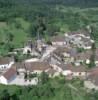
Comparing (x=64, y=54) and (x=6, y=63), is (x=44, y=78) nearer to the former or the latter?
(x=6, y=63)

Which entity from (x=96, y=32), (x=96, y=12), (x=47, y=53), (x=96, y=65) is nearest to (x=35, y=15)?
(x=96, y=32)

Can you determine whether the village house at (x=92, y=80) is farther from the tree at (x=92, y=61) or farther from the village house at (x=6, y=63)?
the village house at (x=6, y=63)

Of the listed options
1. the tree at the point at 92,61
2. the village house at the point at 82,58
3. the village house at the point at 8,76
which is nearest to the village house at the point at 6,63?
the village house at the point at 8,76

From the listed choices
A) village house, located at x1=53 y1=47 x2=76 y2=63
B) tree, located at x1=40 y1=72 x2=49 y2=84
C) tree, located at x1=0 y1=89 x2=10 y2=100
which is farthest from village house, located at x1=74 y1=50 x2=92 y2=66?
tree, located at x1=0 y1=89 x2=10 y2=100

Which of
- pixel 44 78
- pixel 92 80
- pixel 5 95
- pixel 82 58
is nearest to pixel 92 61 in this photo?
pixel 82 58

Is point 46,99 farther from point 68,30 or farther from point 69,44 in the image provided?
point 68,30

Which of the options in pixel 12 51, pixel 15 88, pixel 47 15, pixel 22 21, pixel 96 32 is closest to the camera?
pixel 15 88

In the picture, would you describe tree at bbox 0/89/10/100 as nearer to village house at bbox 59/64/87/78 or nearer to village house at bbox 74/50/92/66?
village house at bbox 59/64/87/78

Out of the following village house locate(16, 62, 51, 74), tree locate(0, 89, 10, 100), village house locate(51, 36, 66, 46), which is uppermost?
tree locate(0, 89, 10, 100)
